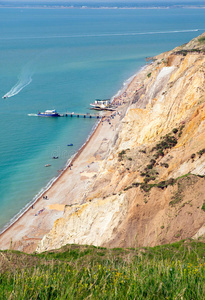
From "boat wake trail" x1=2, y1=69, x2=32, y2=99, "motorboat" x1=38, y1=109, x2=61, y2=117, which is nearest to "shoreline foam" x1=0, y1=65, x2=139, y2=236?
"motorboat" x1=38, y1=109, x2=61, y2=117

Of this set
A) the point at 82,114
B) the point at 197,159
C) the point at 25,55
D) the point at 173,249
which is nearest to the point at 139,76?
the point at 82,114

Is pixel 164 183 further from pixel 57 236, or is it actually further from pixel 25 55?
pixel 25 55

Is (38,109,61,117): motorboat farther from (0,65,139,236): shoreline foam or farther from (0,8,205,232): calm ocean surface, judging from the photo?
(0,65,139,236): shoreline foam

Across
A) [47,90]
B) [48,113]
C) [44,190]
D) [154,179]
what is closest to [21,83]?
[47,90]

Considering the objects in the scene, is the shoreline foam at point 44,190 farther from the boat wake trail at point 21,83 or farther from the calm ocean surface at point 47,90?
the boat wake trail at point 21,83

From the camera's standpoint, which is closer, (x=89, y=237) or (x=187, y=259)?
(x=187, y=259)

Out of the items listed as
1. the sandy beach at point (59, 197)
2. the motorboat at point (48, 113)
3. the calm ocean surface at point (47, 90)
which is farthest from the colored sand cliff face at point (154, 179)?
the motorboat at point (48, 113)

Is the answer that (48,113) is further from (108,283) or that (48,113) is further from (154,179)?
(108,283)
